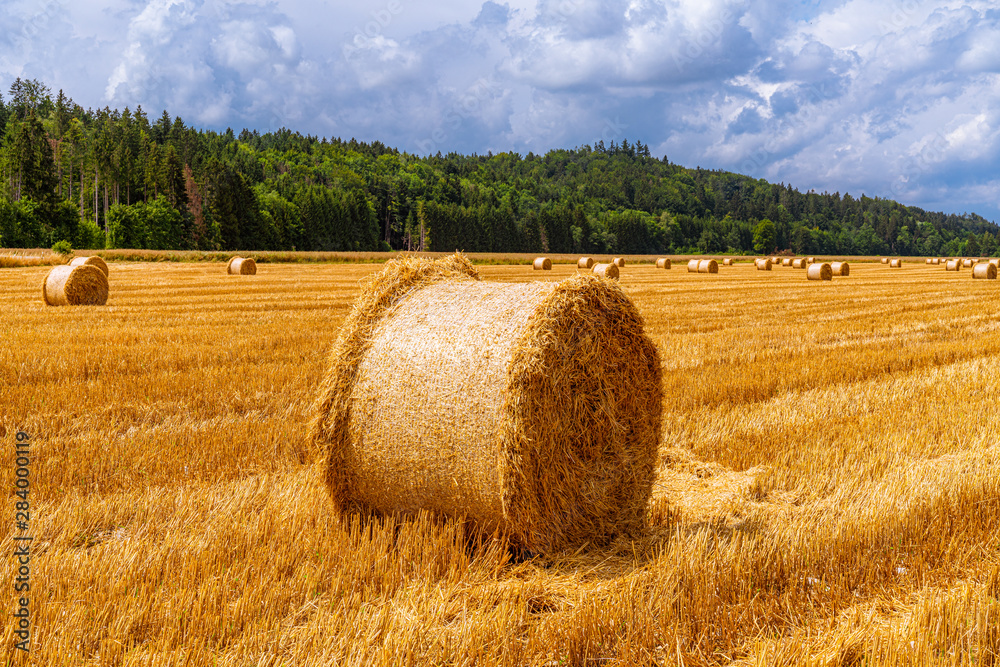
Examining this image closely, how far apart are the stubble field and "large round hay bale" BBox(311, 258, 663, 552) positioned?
239 millimetres

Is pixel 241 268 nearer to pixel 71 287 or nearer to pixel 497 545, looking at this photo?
pixel 71 287

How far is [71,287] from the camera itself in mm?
17172

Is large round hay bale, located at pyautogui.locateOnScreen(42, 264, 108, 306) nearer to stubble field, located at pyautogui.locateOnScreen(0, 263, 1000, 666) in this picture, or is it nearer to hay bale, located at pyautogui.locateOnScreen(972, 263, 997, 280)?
stubble field, located at pyautogui.locateOnScreen(0, 263, 1000, 666)

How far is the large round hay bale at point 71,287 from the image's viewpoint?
56.3 ft

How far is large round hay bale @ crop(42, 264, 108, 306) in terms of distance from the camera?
1717 cm

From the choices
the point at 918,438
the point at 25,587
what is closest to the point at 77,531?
the point at 25,587

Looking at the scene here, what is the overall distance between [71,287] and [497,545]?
1669 centimetres

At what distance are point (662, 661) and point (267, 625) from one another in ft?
6.03

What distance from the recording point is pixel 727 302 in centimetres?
2048

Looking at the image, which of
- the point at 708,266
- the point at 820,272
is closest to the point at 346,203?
the point at 708,266

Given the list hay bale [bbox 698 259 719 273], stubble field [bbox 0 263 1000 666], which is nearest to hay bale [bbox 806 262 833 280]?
hay bale [bbox 698 259 719 273]

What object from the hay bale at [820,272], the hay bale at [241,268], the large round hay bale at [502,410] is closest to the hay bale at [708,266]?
the hay bale at [820,272]

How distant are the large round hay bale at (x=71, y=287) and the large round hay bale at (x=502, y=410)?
599 inches

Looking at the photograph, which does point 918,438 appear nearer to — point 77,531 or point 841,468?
point 841,468
